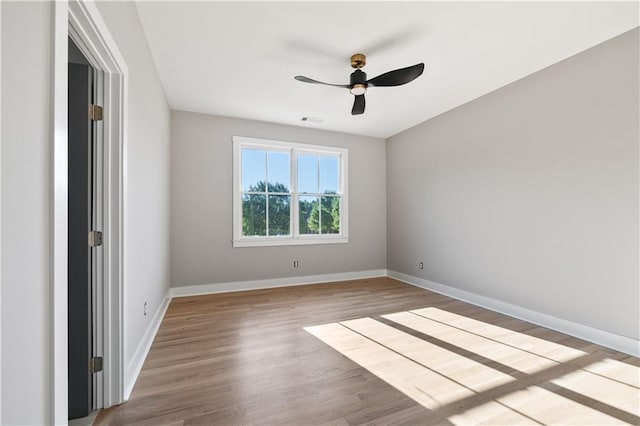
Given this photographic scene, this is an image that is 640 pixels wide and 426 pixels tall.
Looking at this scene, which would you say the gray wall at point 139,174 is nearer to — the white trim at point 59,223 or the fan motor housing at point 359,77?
the white trim at point 59,223

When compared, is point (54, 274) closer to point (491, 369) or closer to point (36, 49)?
point (36, 49)

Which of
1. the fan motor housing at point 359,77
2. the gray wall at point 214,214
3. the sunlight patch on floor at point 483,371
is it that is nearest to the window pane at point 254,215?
the gray wall at point 214,214

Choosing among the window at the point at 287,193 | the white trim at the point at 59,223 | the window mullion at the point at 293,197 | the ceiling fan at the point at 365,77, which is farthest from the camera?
the window mullion at the point at 293,197

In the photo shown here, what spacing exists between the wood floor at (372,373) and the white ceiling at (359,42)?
2.80 meters

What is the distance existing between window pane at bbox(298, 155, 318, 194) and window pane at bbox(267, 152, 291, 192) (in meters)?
0.23

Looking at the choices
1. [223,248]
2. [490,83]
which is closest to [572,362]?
[490,83]

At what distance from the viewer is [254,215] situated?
4762 mm

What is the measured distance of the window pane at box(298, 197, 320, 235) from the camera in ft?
16.7

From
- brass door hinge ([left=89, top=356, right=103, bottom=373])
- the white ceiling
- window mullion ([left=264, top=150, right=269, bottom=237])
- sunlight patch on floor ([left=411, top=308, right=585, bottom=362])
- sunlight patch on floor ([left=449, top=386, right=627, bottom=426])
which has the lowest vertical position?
sunlight patch on floor ([left=411, top=308, right=585, bottom=362])

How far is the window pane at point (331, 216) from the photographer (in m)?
5.27

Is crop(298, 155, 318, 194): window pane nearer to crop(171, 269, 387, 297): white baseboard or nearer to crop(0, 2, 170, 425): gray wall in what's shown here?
crop(171, 269, 387, 297): white baseboard

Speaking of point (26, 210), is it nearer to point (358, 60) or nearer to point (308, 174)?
point (358, 60)

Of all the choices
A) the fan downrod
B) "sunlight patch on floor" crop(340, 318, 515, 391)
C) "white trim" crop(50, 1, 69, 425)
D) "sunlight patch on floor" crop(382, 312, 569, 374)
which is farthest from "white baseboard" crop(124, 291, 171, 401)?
the fan downrod

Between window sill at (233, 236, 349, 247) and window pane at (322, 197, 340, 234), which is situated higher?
window pane at (322, 197, 340, 234)
